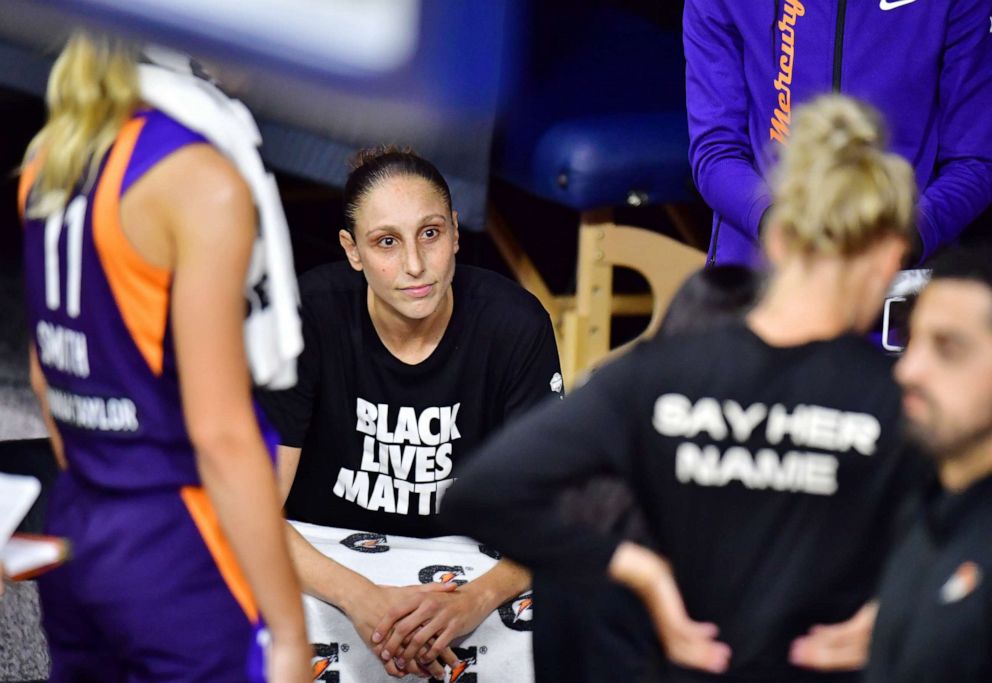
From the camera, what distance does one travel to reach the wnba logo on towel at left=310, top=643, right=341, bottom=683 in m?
2.23

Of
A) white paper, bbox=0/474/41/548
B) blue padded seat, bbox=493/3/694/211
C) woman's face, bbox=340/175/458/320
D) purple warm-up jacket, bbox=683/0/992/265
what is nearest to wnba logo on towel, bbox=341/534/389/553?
woman's face, bbox=340/175/458/320

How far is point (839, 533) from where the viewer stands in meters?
1.36

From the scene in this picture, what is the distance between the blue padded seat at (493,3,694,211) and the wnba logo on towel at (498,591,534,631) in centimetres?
118

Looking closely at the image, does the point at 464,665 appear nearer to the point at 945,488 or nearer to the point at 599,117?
the point at 945,488

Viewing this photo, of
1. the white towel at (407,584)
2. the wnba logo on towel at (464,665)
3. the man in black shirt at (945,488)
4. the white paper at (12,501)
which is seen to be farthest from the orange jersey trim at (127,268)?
the wnba logo on towel at (464,665)

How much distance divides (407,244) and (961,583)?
1342 millimetres

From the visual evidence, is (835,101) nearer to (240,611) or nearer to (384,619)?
(240,611)

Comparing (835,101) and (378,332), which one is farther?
(378,332)

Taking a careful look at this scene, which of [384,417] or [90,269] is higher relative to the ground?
[90,269]

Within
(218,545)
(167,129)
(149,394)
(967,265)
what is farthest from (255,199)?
(967,265)

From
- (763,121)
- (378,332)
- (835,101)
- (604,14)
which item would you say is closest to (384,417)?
(378,332)

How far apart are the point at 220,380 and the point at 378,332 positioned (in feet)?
3.71

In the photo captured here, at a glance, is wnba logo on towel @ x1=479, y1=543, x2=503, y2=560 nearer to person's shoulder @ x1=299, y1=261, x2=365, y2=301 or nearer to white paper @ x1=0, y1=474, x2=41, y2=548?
person's shoulder @ x1=299, y1=261, x2=365, y2=301

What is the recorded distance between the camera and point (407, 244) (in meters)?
2.44
